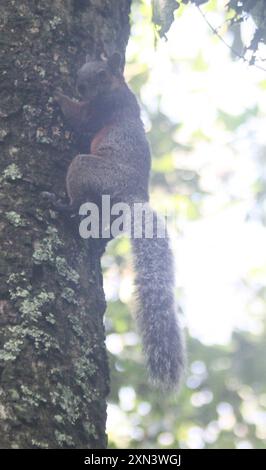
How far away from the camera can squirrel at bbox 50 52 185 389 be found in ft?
12.6

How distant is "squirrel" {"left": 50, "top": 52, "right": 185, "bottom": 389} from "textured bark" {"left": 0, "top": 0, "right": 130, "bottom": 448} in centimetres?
14

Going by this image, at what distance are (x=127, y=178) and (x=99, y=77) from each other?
74 centimetres

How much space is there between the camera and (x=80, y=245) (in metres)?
3.37

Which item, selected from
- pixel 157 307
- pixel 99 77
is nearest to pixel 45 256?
pixel 157 307

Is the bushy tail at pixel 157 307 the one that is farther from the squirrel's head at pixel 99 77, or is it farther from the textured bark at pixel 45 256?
the squirrel's head at pixel 99 77

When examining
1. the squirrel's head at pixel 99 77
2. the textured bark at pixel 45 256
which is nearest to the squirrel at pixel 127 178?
the squirrel's head at pixel 99 77

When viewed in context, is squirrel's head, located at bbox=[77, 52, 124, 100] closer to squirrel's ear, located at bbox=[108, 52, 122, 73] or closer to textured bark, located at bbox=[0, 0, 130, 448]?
squirrel's ear, located at bbox=[108, 52, 122, 73]

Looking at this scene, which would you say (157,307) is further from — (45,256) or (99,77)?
(99,77)

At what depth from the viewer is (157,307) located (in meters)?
4.07

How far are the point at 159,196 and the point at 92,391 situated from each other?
7387mm

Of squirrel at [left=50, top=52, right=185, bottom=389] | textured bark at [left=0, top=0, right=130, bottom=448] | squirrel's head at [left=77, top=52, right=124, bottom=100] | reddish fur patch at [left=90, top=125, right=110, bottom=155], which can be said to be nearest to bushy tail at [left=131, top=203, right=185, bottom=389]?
squirrel at [left=50, top=52, right=185, bottom=389]

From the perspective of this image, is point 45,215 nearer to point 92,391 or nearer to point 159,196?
point 92,391

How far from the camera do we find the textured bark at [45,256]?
2.67 metres

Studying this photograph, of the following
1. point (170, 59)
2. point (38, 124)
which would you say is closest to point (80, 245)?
point (38, 124)
